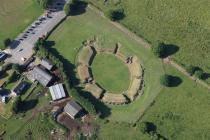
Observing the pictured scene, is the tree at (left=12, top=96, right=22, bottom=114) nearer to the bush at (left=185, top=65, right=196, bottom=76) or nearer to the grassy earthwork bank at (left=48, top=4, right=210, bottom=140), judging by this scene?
the grassy earthwork bank at (left=48, top=4, right=210, bottom=140)

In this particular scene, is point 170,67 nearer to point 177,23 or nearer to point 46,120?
point 177,23

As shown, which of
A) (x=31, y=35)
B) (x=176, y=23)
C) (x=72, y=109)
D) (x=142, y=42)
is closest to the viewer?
(x=72, y=109)

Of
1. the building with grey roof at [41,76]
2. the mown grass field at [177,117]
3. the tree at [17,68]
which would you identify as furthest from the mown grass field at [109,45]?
the tree at [17,68]

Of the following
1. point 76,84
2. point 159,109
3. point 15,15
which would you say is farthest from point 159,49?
point 15,15

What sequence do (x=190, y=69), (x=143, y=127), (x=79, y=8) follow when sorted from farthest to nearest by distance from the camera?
(x=79, y=8) → (x=190, y=69) → (x=143, y=127)

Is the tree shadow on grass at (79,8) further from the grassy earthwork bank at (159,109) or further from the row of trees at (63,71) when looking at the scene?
the grassy earthwork bank at (159,109)

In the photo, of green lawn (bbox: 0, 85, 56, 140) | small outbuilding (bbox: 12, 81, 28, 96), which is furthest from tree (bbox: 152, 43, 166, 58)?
small outbuilding (bbox: 12, 81, 28, 96)

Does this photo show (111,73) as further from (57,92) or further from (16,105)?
(16,105)
